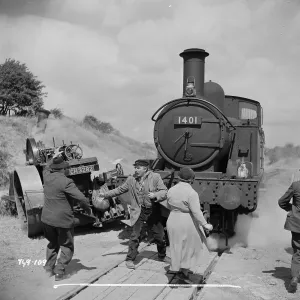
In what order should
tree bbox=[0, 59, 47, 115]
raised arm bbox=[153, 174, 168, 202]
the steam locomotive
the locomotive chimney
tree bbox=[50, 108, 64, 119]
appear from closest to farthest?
raised arm bbox=[153, 174, 168, 202] < the steam locomotive < the locomotive chimney < tree bbox=[0, 59, 47, 115] < tree bbox=[50, 108, 64, 119]

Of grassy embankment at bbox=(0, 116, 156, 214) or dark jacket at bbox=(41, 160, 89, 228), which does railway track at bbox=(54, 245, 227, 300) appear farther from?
grassy embankment at bbox=(0, 116, 156, 214)

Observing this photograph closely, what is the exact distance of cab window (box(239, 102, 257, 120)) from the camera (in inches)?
364

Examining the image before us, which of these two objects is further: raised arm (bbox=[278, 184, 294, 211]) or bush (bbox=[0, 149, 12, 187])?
bush (bbox=[0, 149, 12, 187])

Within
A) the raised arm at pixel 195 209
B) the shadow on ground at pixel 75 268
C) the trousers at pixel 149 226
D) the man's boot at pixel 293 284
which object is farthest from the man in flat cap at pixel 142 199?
the man's boot at pixel 293 284

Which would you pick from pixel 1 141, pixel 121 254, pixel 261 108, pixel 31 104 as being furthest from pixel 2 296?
pixel 31 104

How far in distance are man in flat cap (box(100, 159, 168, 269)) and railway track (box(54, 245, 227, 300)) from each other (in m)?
0.30

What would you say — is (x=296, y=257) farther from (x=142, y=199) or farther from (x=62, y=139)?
(x=62, y=139)

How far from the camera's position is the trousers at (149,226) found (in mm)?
5764

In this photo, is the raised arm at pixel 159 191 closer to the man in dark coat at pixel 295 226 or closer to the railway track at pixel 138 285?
the railway track at pixel 138 285

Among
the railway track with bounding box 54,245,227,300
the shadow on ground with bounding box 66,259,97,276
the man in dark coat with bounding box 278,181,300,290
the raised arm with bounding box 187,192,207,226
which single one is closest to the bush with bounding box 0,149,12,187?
the shadow on ground with bounding box 66,259,97,276

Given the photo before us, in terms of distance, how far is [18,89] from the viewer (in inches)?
1067

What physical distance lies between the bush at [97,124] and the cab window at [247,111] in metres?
27.9

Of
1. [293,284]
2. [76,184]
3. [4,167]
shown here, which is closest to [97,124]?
[4,167]

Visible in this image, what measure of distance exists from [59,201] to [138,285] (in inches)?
54.1
